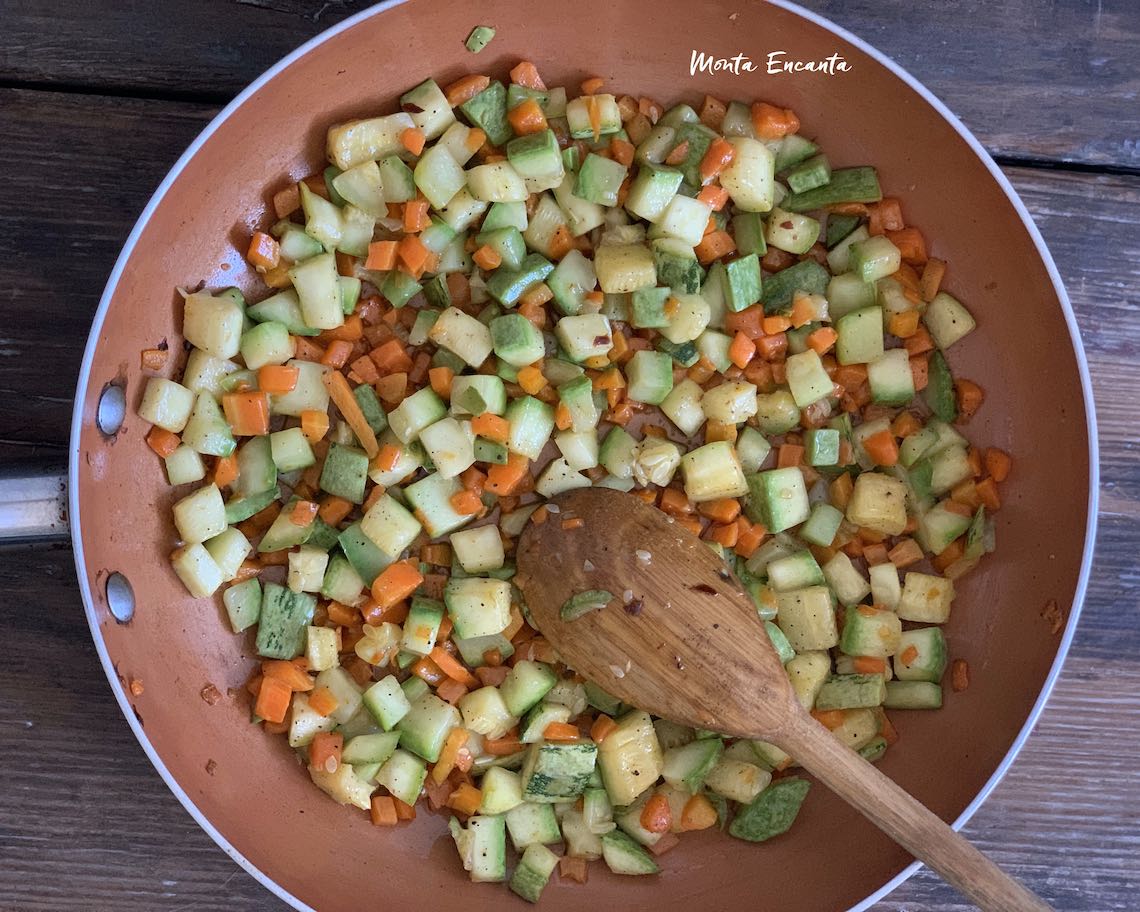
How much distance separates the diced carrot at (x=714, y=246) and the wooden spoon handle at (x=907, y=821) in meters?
0.99

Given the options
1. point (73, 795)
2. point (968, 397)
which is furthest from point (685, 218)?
point (73, 795)

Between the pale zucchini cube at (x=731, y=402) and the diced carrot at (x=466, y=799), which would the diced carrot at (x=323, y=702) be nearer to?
the diced carrot at (x=466, y=799)

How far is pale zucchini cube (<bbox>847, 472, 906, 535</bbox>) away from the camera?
7.28 ft

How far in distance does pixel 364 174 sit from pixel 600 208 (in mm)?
499

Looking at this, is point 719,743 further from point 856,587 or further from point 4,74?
point 4,74

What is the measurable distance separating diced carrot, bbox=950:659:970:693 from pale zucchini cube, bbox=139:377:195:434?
1.73 m

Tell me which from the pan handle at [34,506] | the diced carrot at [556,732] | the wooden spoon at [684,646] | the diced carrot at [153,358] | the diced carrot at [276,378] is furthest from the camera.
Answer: the diced carrot at [556,732]

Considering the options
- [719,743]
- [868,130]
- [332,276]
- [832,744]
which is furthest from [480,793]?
[868,130]

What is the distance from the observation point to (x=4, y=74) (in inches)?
84.7

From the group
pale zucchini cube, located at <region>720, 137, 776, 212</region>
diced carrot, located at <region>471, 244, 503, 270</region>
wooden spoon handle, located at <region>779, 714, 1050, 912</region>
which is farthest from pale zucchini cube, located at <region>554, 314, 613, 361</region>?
wooden spoon handle, located at <region>779, 714, 1050, 912</region>

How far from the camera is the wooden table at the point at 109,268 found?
7.07 feet

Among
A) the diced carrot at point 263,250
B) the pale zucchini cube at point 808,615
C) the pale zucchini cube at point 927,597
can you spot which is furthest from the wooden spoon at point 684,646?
the diced carrot at point 263,250

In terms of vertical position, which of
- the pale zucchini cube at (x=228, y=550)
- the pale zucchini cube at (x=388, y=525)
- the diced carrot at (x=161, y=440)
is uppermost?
the diced carrot at (x=161, y=440)

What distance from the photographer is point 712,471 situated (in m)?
2.17
